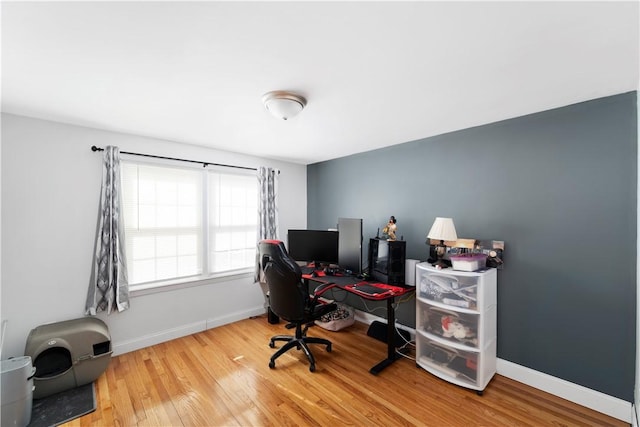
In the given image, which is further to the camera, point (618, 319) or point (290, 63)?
point (618, 319)

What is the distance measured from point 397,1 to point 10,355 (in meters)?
3.68

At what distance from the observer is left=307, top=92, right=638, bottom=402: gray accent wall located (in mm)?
1822

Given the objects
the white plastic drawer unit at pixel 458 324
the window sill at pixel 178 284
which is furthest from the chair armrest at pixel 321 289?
the window sill at pixel 178 284

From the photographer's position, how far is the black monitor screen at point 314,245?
3387mm

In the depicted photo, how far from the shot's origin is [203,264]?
131 inches

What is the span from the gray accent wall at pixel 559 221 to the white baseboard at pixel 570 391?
5 centimetres

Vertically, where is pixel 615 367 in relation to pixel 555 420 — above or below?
above

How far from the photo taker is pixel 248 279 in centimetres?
370

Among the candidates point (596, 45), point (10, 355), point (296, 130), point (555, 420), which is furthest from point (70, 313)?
point (596, 45)

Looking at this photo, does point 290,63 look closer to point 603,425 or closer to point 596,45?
point 596,45

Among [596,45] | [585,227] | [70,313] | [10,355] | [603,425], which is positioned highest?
[596,45]

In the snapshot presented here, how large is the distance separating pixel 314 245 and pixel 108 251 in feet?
7.20

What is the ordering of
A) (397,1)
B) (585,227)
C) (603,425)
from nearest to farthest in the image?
(397,1) → (603,425) → (585,227)

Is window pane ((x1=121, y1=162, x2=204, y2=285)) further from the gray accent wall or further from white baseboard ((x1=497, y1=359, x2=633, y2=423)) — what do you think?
white baseboard ((x1=497, y1=359, x2=633, y2=423))
